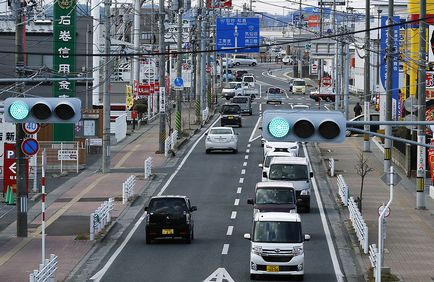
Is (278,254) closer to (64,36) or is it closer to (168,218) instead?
(168,218)

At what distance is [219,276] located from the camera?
96.7 feet

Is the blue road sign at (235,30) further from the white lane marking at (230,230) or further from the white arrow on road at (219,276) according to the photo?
the white arrow on road at (219,276)

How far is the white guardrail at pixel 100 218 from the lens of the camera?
1390 inches

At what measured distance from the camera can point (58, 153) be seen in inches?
2160

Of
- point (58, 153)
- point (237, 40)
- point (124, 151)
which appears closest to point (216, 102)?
point (237, 40)

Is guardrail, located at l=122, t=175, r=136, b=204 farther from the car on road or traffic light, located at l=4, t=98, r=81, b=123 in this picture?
traffic light, located at l=4, t=98, r=81, b=123

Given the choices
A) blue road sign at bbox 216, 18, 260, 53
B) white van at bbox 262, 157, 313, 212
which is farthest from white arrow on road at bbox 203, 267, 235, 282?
blue road sign at bbox 216, 18, 260, 53

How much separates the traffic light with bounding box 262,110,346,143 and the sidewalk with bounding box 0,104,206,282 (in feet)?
48.3

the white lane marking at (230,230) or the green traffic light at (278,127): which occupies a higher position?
the green traffic light at (278,127)

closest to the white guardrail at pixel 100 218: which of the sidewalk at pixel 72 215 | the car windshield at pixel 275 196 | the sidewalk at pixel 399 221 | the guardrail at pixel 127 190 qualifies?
the sidewalk at pixel 72 215

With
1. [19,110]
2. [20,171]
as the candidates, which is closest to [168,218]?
[20,171]

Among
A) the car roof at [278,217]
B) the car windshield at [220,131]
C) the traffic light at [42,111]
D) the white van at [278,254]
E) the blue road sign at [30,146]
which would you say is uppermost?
the traffic light at [42,111]

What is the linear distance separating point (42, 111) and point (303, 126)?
516 centimetres

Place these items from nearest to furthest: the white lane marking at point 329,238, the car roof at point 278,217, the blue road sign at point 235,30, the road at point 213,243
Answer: the car roof at point 278,217 → the road at point 213,243 → the white lane marking at point 329,238 → the blue road sign at point 235,30
